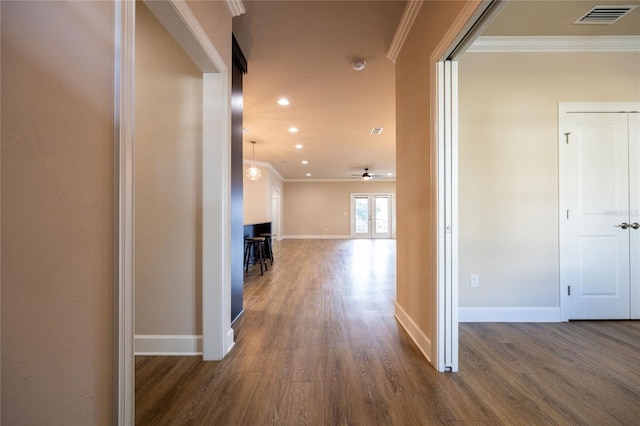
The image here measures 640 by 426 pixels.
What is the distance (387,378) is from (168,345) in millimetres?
1589

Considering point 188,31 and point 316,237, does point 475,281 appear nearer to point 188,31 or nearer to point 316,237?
point 188,31

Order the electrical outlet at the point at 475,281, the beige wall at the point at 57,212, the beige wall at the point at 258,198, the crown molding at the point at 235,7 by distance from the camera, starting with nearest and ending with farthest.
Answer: the beige wall at the point at 57,212 → the crown molding at the point at 235,7 → the electrical outlet at the point at 475,281 → the beige wall at the point at 258,198

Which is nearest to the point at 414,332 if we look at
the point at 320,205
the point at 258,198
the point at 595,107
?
the point at 595,107

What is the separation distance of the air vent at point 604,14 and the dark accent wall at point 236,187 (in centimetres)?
307

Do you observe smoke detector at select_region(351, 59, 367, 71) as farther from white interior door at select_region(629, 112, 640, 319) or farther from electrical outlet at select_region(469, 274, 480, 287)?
white interior door at select_region(629, 112, 640, 319)

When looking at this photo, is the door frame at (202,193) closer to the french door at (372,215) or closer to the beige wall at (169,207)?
the beige wall at (169,207)

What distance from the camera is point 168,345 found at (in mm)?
1872

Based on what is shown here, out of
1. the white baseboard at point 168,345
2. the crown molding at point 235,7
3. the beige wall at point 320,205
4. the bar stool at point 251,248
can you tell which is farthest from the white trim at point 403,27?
the beige wall at point 320,205

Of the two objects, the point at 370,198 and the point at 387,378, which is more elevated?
the point at 370,198

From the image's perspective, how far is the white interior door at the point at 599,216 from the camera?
2.45 metres

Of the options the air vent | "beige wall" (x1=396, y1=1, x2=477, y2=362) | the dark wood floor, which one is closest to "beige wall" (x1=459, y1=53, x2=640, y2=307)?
the air vent

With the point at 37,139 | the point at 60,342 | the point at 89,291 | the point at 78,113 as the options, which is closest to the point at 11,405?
the point at 60,342

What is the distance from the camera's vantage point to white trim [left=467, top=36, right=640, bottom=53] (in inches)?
94.3

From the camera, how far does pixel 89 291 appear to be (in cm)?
82
